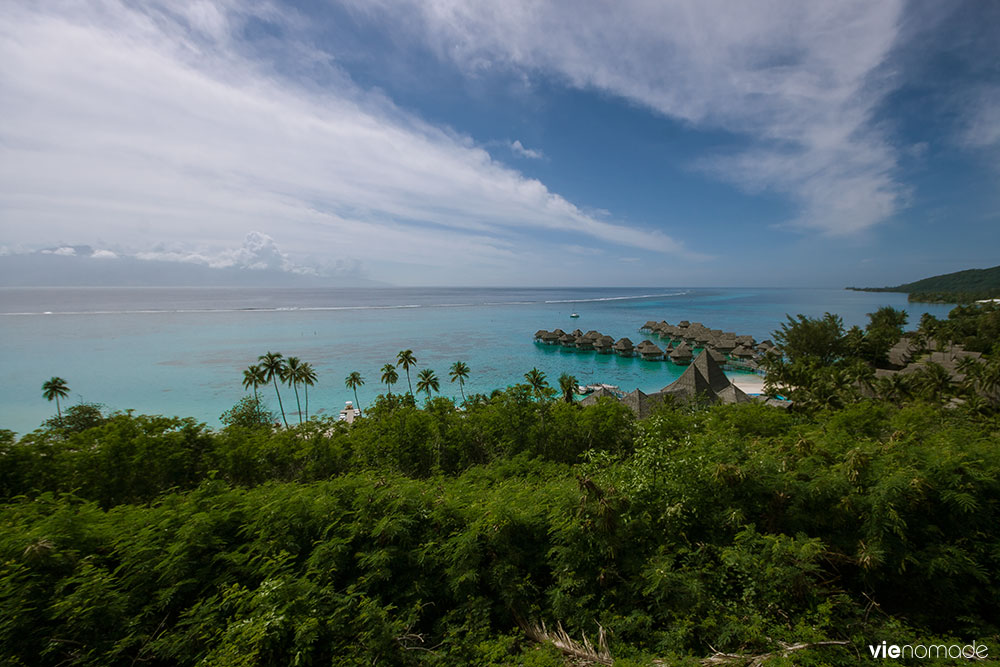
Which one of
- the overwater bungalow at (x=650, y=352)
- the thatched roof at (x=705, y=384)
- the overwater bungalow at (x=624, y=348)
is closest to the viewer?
the thatched roof at (x=705, y=384)

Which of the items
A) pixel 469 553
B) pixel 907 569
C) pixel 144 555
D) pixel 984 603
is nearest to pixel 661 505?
pixel 469 553

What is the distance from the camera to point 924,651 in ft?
11.8

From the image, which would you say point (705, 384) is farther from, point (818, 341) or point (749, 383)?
point (818, 341)

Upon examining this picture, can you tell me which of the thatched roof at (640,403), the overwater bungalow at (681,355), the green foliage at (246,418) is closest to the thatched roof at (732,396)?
the thatched roof at (640,403)

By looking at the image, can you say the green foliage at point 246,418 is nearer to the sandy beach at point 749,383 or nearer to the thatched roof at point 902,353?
the sandy beach at point 749,383

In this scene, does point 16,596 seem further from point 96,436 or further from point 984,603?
point 984,603

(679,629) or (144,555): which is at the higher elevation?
(144,555)

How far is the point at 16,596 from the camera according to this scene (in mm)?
3717

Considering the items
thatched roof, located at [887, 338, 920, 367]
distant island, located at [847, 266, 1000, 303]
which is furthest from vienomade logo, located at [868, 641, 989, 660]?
distant island, located at [847, 266, 1000, 303]

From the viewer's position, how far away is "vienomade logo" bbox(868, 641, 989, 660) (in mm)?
3580

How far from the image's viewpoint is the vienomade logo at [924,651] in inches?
141

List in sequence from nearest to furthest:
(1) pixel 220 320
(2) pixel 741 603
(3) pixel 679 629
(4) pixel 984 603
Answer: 1. (3) pixel 679 629
2. (2) pixel 741 603
3. (4) pixel 984 603
4. (1) pixel 220 320

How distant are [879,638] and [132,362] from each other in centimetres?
5827

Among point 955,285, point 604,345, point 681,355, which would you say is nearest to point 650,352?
point 681,355
